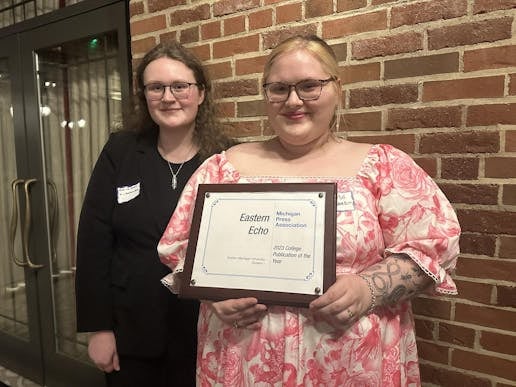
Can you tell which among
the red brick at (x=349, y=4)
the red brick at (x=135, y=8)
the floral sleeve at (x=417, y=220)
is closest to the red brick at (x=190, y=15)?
the red brick at (x=135, y=8)

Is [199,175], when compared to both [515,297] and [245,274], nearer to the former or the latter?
[245,274]

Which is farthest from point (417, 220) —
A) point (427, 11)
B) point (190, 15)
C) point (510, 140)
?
point (190, 15)

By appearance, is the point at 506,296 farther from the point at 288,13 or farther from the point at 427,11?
the point at 288,13

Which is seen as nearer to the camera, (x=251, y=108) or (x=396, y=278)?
(x=396, y=278)

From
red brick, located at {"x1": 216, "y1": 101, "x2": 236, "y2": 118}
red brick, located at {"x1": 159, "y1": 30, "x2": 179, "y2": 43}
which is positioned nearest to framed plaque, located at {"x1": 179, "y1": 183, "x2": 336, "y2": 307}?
red brick, located at {"x1": 216, "y1": 101, "x2": 236, "y2": 118}

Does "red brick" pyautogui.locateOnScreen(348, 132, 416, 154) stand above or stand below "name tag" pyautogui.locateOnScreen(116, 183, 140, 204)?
above

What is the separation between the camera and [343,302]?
36.2 inches

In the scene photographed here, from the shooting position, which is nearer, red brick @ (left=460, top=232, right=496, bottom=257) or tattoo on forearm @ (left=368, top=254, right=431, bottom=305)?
tattoo on forearm @ (left=368, top=254, right=431, bottom=305)

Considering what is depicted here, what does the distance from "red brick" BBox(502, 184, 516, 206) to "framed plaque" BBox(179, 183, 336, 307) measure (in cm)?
59

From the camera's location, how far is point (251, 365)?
3.39 ft

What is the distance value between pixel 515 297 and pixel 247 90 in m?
1.07

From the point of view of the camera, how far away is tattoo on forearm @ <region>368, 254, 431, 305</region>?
38.5 inches

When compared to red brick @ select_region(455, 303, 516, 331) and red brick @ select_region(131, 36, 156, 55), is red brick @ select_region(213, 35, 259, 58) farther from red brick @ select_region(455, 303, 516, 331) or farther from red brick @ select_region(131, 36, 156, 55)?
red brick @ select_region(455, 303, 516, 331)

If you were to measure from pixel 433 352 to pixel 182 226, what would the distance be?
87 cm
